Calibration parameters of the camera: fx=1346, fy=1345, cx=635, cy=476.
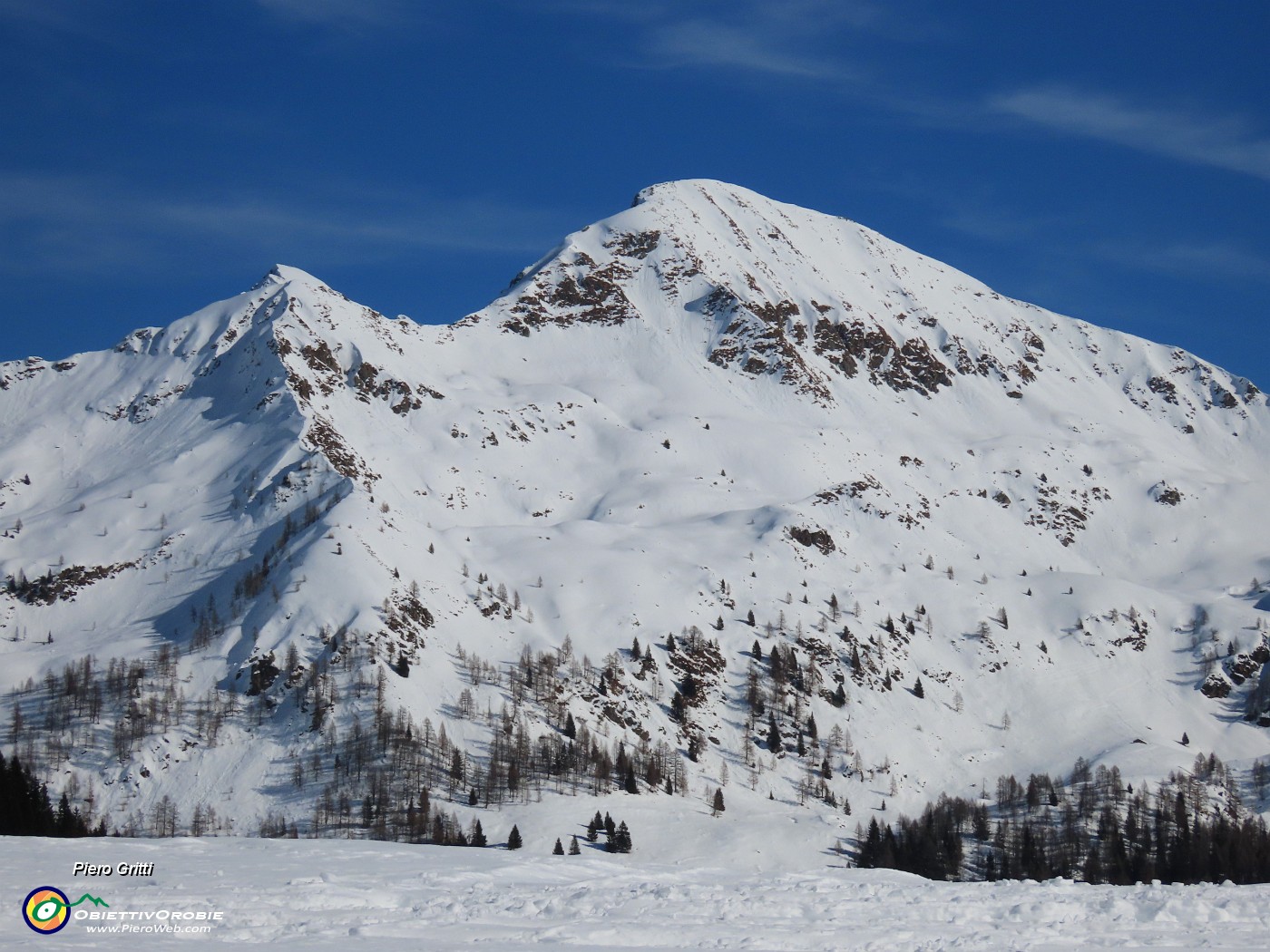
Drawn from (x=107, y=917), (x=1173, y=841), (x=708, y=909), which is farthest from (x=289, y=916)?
(x=1173, y=841)

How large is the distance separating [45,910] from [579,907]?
20.0 meters

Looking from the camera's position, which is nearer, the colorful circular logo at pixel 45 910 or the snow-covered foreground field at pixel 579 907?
the colorful circular logo at pixel 45 910

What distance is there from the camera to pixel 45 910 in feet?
158

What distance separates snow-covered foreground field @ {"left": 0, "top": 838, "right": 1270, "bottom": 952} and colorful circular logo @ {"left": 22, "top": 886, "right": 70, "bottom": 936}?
408 millimetres

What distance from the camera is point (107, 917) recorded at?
48719 mm

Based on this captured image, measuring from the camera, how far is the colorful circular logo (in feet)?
154

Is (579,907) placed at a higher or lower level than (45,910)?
higher

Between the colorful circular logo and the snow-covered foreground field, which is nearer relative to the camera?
the colorful circular logo

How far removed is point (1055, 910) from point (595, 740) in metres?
146

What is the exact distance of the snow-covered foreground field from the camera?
48.8m

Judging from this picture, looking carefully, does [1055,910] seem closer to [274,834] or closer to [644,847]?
[644,847]

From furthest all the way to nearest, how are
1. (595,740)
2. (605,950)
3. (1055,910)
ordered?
(595,740) → (1055,910) → (605,950)

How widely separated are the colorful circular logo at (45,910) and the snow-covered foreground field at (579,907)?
408 millimetres

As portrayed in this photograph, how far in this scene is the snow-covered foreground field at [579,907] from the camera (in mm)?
48750
